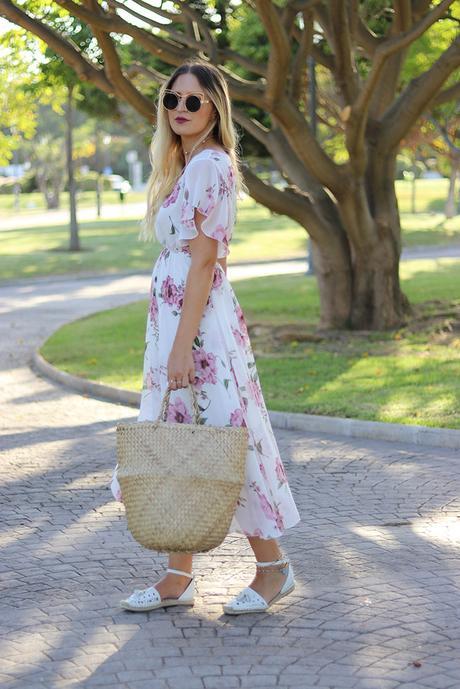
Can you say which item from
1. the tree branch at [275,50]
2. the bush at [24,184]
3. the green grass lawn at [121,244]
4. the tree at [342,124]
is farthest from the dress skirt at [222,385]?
the bush at [24,184]

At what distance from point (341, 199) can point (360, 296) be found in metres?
1.35

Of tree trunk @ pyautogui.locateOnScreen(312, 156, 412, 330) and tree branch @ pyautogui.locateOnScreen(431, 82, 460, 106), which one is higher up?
tree branch @ pyautogui.locateOnScreen(431, 82, 460, 106)

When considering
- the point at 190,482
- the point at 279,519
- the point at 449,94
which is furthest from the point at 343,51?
the point at 190,482

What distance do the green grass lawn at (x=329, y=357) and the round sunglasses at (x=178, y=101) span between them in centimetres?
462

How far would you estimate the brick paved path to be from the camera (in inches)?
170

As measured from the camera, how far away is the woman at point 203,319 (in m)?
4.75

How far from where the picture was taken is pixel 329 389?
10.9 m

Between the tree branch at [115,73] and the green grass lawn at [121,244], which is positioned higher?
the tree branch at [115,73]

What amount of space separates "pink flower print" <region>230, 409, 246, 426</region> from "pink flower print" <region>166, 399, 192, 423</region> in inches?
7.1

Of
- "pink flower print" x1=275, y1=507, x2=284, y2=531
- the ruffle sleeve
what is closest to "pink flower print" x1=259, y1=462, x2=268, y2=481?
"pink flower print" x1=275, y1=507, x2=284, y2=531

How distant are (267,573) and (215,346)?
3.18 feet

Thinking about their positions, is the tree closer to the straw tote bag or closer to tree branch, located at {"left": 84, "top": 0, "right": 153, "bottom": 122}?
tree branch, located at {"left": 84, "top": 0, "right": 153, "bottom": 122}

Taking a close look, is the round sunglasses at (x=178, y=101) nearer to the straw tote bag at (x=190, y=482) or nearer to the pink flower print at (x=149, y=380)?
the pink flower print at (x=149, y=380)

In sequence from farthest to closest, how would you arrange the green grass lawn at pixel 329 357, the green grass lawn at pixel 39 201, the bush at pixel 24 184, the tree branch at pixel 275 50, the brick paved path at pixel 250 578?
the bush at pixel 24 184 < the green grass lawn at pixel 39 201 < the tree branch at pixel 275 50 < the green grass lawn at pixel 329 357 < the brick paved path at pixel 250 578
